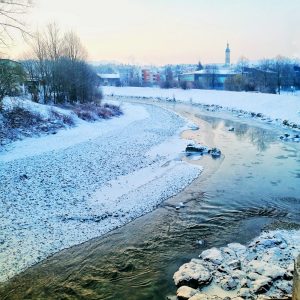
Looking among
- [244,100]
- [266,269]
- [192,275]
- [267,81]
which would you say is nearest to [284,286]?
[266,269]

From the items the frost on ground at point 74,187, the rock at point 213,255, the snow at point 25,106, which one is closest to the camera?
the rock at point 213,255

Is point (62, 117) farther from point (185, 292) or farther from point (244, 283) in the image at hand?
point (244, 283)

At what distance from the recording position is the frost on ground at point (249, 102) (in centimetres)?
4009

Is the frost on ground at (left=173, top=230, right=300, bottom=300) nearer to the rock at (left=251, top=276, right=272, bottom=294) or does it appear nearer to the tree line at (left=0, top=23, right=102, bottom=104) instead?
the rock at (left=251, top=276, right=272, bottom=294)

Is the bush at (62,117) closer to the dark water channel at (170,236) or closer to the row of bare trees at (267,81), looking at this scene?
the dark water channel at (170,236)

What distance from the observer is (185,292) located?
8391mm

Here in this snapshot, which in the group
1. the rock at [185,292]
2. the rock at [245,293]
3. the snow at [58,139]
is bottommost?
the rock at [185,292]

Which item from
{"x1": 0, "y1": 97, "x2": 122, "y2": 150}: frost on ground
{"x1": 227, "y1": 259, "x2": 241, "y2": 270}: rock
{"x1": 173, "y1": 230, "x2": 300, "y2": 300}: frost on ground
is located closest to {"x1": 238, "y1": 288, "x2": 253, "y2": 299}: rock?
{"x1": 173, "y1": 230, "x2": 300, "y2": 300}: frost on ground

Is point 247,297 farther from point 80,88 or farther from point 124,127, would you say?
point 80,88

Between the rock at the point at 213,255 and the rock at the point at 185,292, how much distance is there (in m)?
1.42

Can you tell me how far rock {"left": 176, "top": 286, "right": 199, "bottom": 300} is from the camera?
8234 millimetres

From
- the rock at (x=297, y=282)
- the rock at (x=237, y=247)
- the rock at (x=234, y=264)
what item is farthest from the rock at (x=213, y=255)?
the rock at (x=297, y=282)

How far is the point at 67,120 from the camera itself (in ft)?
Answer: 98.8

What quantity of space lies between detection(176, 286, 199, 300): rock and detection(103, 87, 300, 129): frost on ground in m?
29.3
